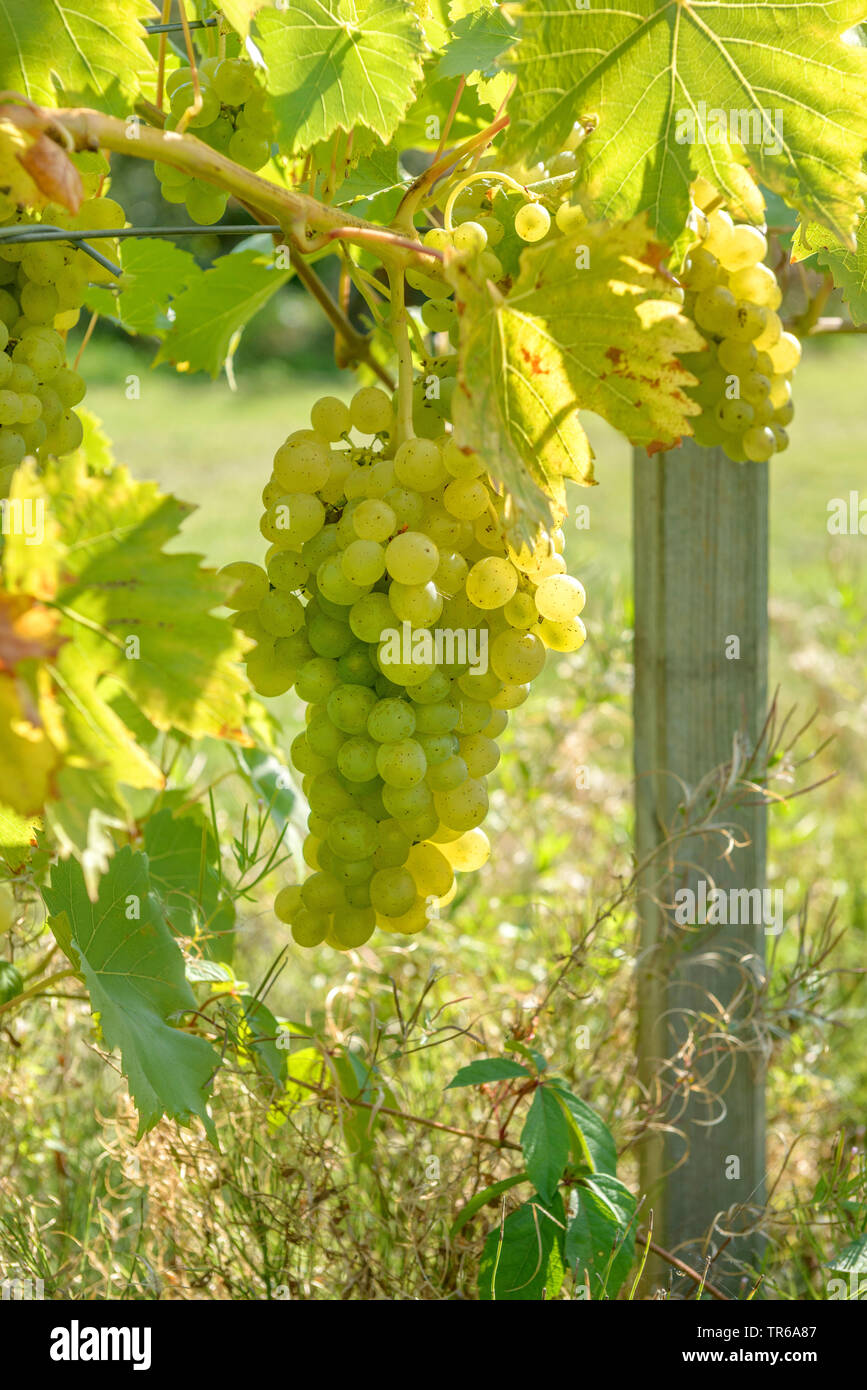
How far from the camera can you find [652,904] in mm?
1072

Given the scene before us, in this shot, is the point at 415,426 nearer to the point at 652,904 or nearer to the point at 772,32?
the point at 772,32

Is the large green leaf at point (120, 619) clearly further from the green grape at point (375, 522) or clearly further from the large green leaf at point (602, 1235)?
the large green leaf at point (602, 1235)

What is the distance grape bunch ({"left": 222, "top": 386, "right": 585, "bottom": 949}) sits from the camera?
56 cm

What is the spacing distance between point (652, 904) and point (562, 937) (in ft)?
0.77

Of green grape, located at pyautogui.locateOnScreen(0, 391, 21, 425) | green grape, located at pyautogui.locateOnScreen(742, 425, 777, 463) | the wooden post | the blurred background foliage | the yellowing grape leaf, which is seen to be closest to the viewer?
the yellowing grape leaf

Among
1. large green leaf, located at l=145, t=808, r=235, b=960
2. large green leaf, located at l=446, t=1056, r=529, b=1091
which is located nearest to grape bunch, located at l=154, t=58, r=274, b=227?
large green leaf, located at l=145, t=808, r=235, b=960

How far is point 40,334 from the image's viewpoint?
623mm

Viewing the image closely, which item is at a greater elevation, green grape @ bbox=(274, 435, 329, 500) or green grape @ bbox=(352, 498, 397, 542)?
green grape @ bbox=(274, 435, 329, 500)

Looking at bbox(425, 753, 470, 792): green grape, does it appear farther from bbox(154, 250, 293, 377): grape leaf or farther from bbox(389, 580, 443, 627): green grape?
bbox(154, 250, 293, 377): grape leaf

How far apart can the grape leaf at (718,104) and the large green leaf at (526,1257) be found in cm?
57

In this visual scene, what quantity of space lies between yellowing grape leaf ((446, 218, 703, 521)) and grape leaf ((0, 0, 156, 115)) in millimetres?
194

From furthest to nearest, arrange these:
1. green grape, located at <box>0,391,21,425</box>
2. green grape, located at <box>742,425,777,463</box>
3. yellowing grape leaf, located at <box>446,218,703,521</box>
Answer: green grape, located at <box>742,425,777,463</box>
green grape, located at <box>0,391,21,425</box>
yellowing grape leaf, located at <box>446,218,703,521</box>

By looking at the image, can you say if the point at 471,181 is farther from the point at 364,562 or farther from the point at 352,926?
the point at 352,926
